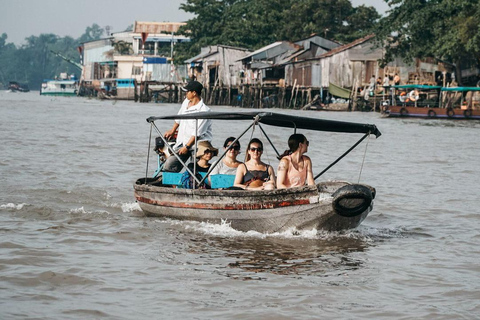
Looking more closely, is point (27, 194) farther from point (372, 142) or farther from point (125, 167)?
point (372, 142)

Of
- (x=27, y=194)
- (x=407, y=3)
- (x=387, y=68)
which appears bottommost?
(x=27, y=194)

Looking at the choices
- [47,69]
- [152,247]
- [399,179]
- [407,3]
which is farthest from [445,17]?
[47,69]

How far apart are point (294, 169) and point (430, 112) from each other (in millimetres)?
29112

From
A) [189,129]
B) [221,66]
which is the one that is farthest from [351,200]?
[221,66]

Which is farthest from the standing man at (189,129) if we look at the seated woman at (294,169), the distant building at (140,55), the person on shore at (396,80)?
the distant building at (140,55)

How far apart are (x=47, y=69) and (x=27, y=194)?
18030cm

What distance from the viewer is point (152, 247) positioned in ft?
30.2

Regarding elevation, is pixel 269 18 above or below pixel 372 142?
above

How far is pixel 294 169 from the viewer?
9.68m

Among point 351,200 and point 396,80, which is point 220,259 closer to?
point 351,200

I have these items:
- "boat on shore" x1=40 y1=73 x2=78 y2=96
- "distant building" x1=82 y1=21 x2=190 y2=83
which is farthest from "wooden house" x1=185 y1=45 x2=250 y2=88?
"boat on shore" x1=40 y1=73 x2=78 y2=96

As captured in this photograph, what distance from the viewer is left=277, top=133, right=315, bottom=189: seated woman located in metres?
9.57

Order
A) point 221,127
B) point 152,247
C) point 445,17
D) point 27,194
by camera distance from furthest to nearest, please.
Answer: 1. point 445,17
2. point 221,127
3. point 27,194
4. point 152,247

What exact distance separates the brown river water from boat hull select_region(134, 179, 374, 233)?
0.15 m
